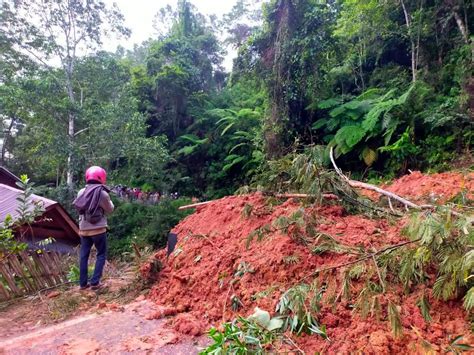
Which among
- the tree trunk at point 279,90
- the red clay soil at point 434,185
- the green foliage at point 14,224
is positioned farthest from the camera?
the tree trunk at point 279,90

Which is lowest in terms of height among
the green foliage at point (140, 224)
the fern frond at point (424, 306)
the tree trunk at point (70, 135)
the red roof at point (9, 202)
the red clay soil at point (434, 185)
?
the green foliage at point (140, 224)

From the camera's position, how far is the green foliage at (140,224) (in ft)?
26.2

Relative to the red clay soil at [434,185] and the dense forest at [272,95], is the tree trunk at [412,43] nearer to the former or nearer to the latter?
the dense forest at [272,95]

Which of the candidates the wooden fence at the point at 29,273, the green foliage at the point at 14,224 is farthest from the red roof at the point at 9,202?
the wooden fence at the point at 29,273

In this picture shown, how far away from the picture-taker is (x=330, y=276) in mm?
2354

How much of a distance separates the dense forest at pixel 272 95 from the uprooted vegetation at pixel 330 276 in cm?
547

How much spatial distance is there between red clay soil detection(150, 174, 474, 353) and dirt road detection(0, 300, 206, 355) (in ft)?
0.54

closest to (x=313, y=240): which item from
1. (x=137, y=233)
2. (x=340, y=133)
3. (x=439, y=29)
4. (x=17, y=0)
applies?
(x=340, y=133)

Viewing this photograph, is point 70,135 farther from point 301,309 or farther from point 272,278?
point 301,309

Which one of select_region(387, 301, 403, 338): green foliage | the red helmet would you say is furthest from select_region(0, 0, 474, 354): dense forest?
the red helmet

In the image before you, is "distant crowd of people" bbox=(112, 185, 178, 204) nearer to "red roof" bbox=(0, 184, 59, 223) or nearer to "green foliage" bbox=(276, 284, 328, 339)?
"red roof" bbox=(0, 184, 59, 223)

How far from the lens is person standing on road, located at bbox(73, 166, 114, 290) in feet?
12.3

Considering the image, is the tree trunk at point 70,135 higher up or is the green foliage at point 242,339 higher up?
the tree trunk at point 70,135

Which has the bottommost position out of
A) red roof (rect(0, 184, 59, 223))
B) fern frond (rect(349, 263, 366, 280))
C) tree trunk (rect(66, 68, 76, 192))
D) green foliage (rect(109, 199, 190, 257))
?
green foliage (rect(109, 199, 190, 257))
